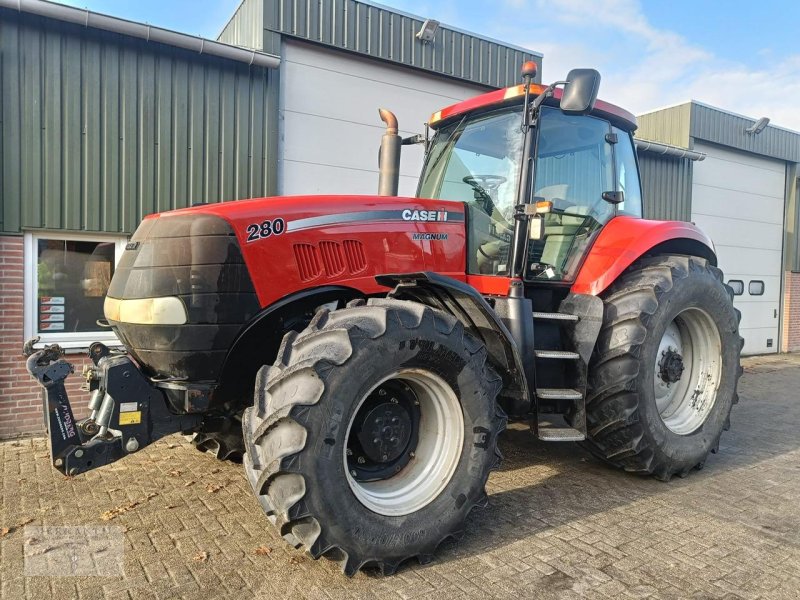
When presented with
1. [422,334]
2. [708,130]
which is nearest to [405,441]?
[422,334]

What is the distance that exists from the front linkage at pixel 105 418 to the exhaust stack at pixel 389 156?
2535 mm

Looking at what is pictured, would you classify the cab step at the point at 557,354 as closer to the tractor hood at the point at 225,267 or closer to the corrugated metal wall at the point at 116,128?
the tractor hood at the point at 225,267

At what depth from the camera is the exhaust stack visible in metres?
4.72

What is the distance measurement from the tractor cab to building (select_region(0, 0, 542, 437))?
2617 millimetres

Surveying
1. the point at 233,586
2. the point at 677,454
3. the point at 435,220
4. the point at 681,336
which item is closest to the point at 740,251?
the point at 681,336

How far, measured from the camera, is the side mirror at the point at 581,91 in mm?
3439

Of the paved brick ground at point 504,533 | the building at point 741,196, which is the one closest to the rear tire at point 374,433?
the paved brick ground at point 504,533

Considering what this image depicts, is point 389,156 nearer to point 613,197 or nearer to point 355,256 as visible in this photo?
point 355,256

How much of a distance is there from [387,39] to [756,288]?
30.8 ft

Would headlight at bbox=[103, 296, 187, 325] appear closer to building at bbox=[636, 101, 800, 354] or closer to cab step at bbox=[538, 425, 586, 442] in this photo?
cab step at bbox=[538, 425, 586, 442]

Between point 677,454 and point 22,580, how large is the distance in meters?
3.91

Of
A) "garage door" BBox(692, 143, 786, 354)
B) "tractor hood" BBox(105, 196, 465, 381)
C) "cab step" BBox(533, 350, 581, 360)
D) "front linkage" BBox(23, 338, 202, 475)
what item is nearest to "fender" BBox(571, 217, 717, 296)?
"cab step" BBox(533, 350, 581, 360)

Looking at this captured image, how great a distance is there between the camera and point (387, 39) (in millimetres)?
7180

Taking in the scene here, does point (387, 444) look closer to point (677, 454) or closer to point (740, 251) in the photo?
point (677, 454)
